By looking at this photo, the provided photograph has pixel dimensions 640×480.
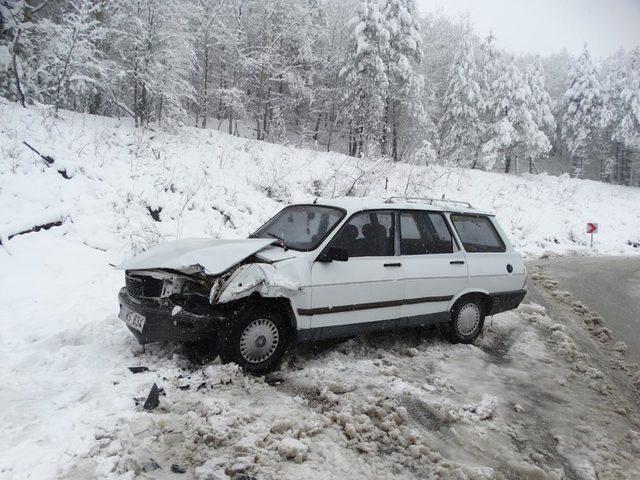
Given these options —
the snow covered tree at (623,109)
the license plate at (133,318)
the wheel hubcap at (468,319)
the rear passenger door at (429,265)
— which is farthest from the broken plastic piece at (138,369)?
the snow covered tree at (623,109)

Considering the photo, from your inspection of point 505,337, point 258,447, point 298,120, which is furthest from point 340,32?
point 258,447

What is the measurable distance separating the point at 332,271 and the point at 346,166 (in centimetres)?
1343

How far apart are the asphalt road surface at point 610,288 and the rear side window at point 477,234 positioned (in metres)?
2.46

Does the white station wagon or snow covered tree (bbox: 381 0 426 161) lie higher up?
snow covered tree (bbox: 381 0 426 161)

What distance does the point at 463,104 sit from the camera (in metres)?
34.6

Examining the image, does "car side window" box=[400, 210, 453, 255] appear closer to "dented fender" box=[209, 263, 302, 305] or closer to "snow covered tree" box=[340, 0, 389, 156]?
"dented fender" box=[209, 263, 302, 305]

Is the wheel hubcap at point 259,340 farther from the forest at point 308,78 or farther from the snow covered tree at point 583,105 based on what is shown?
the snow covered tree at point 583,105

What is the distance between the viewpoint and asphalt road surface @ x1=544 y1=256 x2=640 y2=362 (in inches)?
297

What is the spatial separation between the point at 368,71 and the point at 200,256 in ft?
77.2

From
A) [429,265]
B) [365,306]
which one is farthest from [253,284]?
[429,265]

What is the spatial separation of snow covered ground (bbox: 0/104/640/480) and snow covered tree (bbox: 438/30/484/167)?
96.9 ft

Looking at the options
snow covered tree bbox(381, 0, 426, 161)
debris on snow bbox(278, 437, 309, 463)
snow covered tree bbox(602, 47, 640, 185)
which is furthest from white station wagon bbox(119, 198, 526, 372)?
snow covered tree bbox(602, 47, 640, 185)

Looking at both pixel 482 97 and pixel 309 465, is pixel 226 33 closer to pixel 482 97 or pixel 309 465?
pixel 482 97

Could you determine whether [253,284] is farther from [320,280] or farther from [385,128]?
[385,128]
